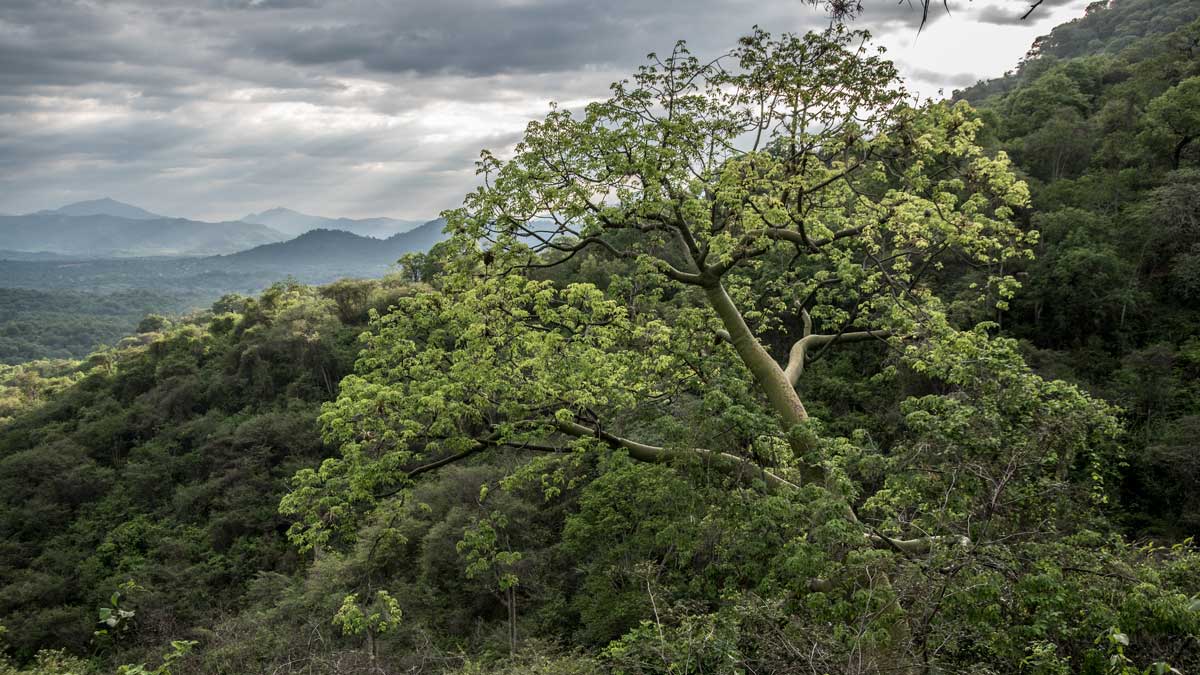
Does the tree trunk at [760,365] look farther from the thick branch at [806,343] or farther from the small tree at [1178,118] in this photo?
the small tree at [1178,118]

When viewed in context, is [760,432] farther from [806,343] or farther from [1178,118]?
[1178,118]

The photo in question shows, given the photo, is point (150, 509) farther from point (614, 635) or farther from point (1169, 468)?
point (1169, 468)

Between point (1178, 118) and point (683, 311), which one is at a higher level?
point (1178, 118)

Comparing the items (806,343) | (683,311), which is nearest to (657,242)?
(683,311)

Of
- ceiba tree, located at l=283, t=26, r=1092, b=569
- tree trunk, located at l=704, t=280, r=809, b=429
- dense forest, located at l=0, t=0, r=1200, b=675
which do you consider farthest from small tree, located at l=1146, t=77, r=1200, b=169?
tree trunk, located at l=704, t=280, r=809, b=429

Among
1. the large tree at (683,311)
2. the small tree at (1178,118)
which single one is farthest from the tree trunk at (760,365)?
the small tree at (1178,118)

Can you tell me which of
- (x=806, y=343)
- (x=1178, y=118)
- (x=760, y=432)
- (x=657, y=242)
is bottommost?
(x=760, y=432)

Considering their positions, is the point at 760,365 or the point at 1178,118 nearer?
the point at 760,365

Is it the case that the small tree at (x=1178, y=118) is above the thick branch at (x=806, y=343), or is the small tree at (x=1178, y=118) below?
above

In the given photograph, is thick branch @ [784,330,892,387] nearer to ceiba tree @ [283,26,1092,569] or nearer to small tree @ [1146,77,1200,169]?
ceiba tree @ [283,26,1092,569]

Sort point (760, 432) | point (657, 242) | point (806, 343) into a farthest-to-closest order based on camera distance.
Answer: point (806, 343)
point (657, 242)
point (760, 432)

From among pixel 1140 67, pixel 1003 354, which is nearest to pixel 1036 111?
pixel 1140 67

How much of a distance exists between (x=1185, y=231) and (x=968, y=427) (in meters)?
21.5

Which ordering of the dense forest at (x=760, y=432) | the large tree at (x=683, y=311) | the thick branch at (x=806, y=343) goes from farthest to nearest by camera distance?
the thick branch at (x=806, y=343)
the large tree at (x=683, y=311)
the dense forest at (x=760, y=432)
